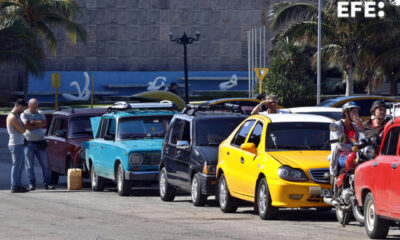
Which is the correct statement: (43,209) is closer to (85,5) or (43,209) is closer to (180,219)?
(180,219)

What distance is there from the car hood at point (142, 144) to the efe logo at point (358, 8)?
94.0 feet

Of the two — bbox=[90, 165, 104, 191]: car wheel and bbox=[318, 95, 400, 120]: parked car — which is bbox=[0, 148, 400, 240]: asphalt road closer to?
bbox=[90, 165, 104, 191]: car wheel

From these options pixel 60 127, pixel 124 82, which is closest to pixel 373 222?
pixel 60 127

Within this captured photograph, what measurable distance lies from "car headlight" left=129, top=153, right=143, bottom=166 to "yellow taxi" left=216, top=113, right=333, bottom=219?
3275 mm

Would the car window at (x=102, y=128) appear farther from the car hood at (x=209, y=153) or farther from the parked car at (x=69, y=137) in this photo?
the car hood at (x=209, y=153)

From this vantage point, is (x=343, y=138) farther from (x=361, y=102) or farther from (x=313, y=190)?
(x=361, y=102)

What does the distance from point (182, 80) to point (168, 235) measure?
63.7 meters

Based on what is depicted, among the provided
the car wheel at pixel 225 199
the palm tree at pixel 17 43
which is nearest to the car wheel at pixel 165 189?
the car wheel at pixel 225 199

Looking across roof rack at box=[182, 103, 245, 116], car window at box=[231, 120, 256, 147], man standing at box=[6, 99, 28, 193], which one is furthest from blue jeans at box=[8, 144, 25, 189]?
car window at box=[231, 120, 256, 147]

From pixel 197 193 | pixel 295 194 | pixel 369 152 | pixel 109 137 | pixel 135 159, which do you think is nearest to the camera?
pixel 369 152

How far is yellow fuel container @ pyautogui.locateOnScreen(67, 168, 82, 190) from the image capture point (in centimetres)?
2091

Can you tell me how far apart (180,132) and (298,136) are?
358cm

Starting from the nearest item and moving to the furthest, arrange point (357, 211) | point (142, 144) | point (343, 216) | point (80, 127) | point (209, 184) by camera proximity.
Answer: point (357, 211), point (343, 216), point (209, 184), point (142, 144), point (80, 127)

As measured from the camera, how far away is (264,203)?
13.6 meters
